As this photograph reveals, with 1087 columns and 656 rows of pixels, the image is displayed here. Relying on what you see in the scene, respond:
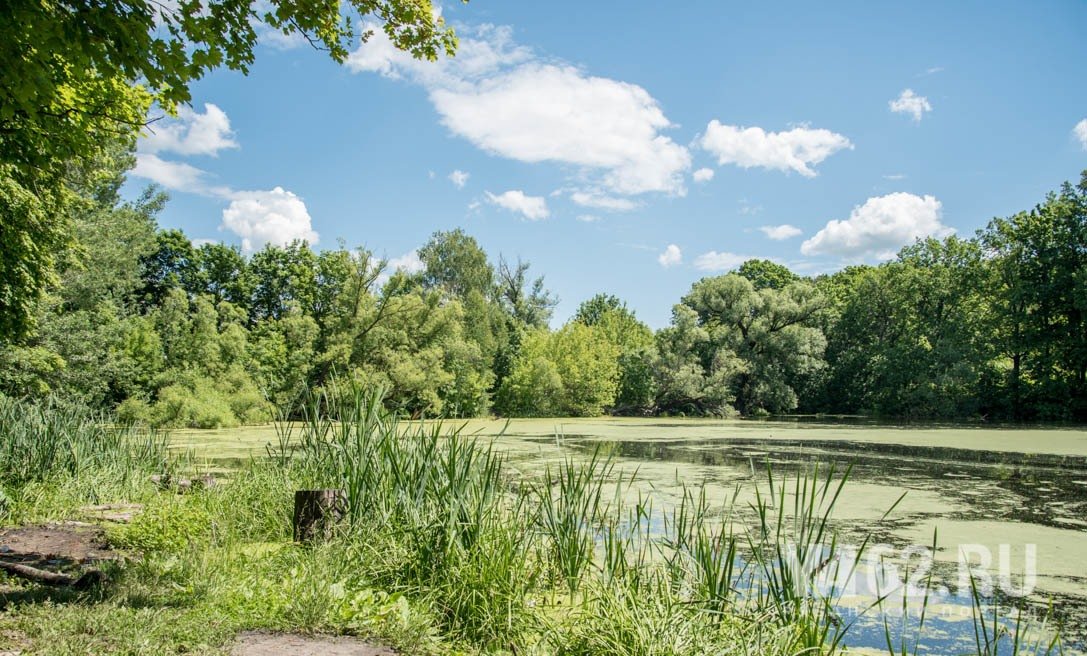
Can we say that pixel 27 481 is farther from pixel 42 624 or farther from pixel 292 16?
pixel 292 16

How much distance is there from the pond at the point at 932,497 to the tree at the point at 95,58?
7.63ft

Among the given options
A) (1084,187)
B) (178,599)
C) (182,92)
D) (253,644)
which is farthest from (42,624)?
(1084,187)

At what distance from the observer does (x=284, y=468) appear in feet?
16.3

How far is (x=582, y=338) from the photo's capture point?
26531mm

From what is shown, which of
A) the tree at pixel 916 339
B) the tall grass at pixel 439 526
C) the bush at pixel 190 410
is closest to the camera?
the tall grass at pixel 439 526

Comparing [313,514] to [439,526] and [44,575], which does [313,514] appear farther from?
[44,575]

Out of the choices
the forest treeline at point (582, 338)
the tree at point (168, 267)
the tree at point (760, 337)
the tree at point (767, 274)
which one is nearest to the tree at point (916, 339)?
the forest treeline at point (582, 338)

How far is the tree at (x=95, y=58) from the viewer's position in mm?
2789

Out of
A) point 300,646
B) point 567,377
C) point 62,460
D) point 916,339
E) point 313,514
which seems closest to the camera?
point 300,646

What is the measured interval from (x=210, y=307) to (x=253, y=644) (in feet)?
63.6

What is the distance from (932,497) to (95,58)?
7228 millimetres

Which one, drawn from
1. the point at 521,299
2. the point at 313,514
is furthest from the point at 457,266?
the point at 313,514

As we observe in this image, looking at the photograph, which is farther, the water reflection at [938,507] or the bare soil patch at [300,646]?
the water reflection at [938,507]

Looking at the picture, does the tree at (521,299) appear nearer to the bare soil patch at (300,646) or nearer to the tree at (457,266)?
the tree at (457,266)
